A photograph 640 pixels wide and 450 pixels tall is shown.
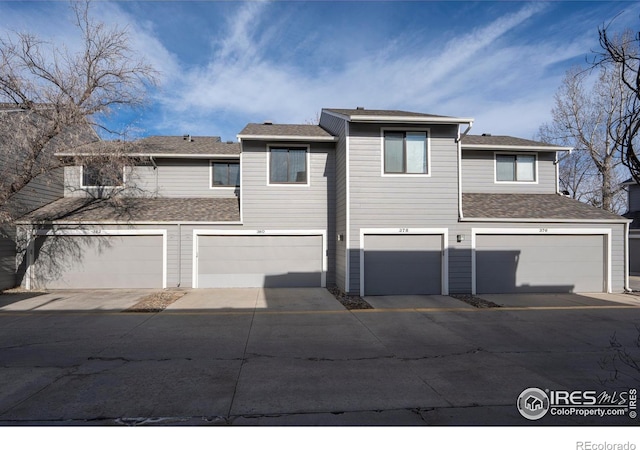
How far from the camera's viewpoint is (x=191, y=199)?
13.8 meters

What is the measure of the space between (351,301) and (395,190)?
3.86 m

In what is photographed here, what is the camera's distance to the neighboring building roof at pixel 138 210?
11940mm

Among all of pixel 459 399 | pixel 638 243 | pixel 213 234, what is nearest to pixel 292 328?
pixel 459 399

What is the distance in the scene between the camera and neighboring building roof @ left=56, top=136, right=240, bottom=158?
10746 mm

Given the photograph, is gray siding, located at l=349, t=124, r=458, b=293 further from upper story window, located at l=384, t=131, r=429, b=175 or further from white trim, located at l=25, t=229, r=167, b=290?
white trim, located at l=25, t=229, r=167, b=290

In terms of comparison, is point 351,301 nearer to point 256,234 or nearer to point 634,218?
point 256,234

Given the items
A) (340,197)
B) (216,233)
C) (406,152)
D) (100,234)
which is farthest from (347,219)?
(100,234)

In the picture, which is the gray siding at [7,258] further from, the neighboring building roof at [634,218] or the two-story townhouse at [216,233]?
the neighboring building roof at [634,218]

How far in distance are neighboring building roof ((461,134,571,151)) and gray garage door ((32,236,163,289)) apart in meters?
13.0

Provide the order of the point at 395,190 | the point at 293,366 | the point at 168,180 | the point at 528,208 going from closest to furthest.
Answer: the point at 293,366 < the point at 395,190 < the point at 528,208 < the point at 168,180

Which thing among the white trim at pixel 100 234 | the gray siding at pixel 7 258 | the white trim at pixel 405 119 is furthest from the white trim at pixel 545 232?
the gray siding at pixel 7 258

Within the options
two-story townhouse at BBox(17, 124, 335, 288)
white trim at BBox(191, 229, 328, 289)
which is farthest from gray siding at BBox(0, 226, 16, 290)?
white trim at BBox(191, 229, 328, 289)

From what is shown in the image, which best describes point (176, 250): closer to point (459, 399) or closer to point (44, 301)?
point (44, 301)

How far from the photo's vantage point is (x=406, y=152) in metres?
10.9
